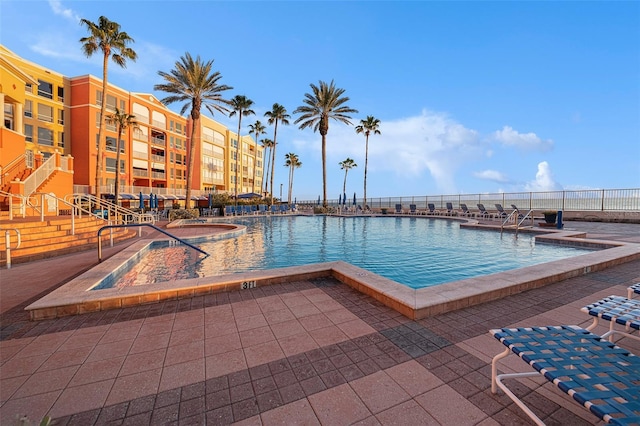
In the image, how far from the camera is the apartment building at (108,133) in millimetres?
26312

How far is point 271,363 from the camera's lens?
9.12ft

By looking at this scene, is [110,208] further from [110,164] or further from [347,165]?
[347,165]

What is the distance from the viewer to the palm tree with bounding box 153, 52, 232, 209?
21406mm

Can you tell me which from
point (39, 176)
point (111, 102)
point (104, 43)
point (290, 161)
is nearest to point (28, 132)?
point (111, 102)

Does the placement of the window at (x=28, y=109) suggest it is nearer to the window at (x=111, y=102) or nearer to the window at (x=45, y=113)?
the window at (x=45, y=113)

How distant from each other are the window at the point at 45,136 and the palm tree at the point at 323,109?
80.9 feet

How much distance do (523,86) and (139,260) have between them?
101ft

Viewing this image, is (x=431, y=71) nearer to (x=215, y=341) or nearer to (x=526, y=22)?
(x=526, y=22)

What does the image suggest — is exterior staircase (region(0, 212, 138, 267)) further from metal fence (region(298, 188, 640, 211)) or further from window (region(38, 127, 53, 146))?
metal fence (region(298, 188, 640, 211))

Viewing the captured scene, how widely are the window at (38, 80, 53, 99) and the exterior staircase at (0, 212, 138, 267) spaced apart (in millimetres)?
25530

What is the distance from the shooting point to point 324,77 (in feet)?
95.8

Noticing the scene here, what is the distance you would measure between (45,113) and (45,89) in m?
2.54

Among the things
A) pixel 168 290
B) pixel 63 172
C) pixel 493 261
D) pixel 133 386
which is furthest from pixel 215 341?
pixel 63 172

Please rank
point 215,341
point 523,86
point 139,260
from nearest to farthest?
point 215,341, point 139,260, point 523,86
